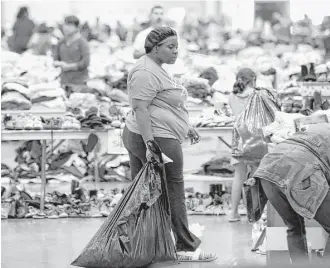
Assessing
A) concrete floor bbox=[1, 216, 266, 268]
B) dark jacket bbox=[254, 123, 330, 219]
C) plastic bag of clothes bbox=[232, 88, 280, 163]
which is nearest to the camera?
dark jacket bbox=[254, 123, 330, 219]

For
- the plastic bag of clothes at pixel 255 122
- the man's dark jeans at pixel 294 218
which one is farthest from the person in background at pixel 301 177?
the plastic bag of clothes at pixel 255 122

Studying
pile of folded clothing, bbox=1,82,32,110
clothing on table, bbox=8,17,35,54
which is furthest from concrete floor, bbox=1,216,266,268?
clothing on table, bbox=8,17,35,54

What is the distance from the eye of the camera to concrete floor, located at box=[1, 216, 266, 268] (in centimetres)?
624

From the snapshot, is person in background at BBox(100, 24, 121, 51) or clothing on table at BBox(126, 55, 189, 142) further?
person in background at BBox(100, 24, 121, 51)

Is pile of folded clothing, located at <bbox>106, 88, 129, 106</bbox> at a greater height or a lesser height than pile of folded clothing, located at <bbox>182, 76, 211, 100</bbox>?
lesser

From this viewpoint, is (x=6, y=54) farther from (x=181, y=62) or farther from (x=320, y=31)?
(x=320, y=31)

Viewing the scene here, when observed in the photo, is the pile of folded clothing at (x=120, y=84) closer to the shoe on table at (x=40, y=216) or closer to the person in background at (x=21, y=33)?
the shoe on table at (x=40, y=216)

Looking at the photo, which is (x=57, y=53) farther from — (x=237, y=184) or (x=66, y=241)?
(x=66, y=241)

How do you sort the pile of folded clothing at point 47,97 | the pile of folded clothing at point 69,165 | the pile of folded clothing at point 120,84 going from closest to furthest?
the pile of folded clothing at point 69,165 → the pile of folded clothing at point 47,97 → the pile of folded clothing at point 120,84

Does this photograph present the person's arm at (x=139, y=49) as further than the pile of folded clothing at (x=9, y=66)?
No

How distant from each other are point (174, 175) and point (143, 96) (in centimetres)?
56

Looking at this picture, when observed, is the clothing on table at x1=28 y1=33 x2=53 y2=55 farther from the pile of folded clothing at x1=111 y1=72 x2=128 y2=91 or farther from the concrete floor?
the concrete floor

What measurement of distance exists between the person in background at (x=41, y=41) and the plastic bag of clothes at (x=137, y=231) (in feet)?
27.3

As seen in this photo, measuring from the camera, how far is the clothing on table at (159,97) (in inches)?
224
